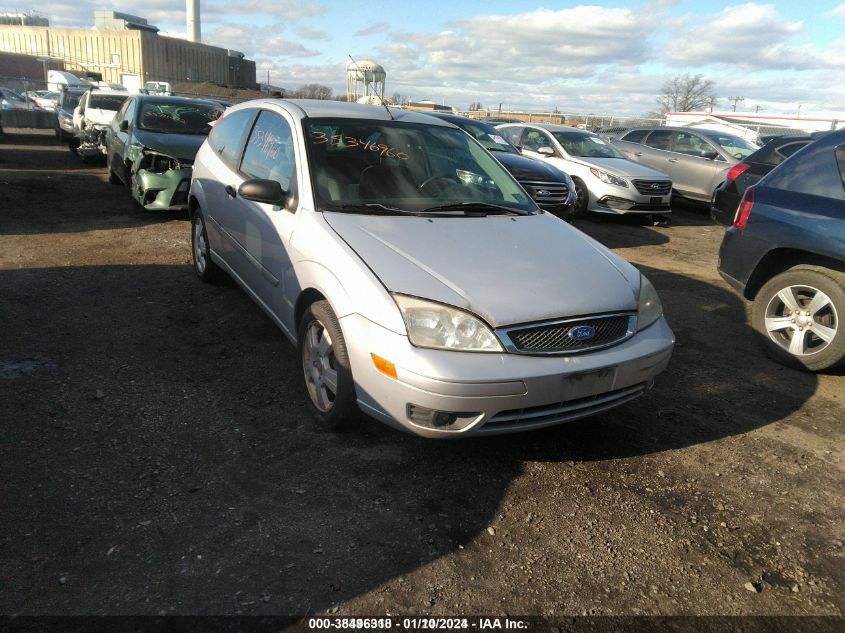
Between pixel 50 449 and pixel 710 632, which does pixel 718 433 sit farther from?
pixel 50 449

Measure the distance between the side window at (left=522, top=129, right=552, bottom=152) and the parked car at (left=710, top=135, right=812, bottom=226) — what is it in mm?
3730

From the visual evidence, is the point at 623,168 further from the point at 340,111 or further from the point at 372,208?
the point at 372,208

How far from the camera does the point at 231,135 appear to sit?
5.08 meters

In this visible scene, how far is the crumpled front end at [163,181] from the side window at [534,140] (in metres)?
6.45

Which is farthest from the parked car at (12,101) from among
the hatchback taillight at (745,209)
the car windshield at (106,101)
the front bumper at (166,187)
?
the hatchback taillight at (745,209)

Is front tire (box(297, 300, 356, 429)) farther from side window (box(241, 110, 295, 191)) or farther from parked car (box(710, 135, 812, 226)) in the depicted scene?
parked car (box(710, 135, 812, 226))

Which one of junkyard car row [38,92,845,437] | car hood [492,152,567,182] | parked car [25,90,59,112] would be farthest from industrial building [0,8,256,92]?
junkyard car row [38,92,845,437]

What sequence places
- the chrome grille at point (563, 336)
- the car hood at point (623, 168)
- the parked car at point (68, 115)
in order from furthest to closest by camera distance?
the parked car at point (68, 115) < the car hood at point (623, 168) < the chrome grille at point (563, 336)

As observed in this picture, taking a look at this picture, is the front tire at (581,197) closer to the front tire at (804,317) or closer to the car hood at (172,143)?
the front tire at (804,317)

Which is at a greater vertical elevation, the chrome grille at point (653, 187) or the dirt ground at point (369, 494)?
the chrome grille at point (653, 187)

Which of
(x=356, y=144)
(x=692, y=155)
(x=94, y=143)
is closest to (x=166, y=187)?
(x=356, y=144)

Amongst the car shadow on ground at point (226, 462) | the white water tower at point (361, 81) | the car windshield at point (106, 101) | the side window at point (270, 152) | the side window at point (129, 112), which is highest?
the white water tower at point (361, 81)

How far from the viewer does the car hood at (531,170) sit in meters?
8.91

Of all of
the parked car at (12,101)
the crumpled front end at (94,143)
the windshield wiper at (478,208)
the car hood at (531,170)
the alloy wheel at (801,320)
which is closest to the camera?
the windshield wiper at (478,208)
